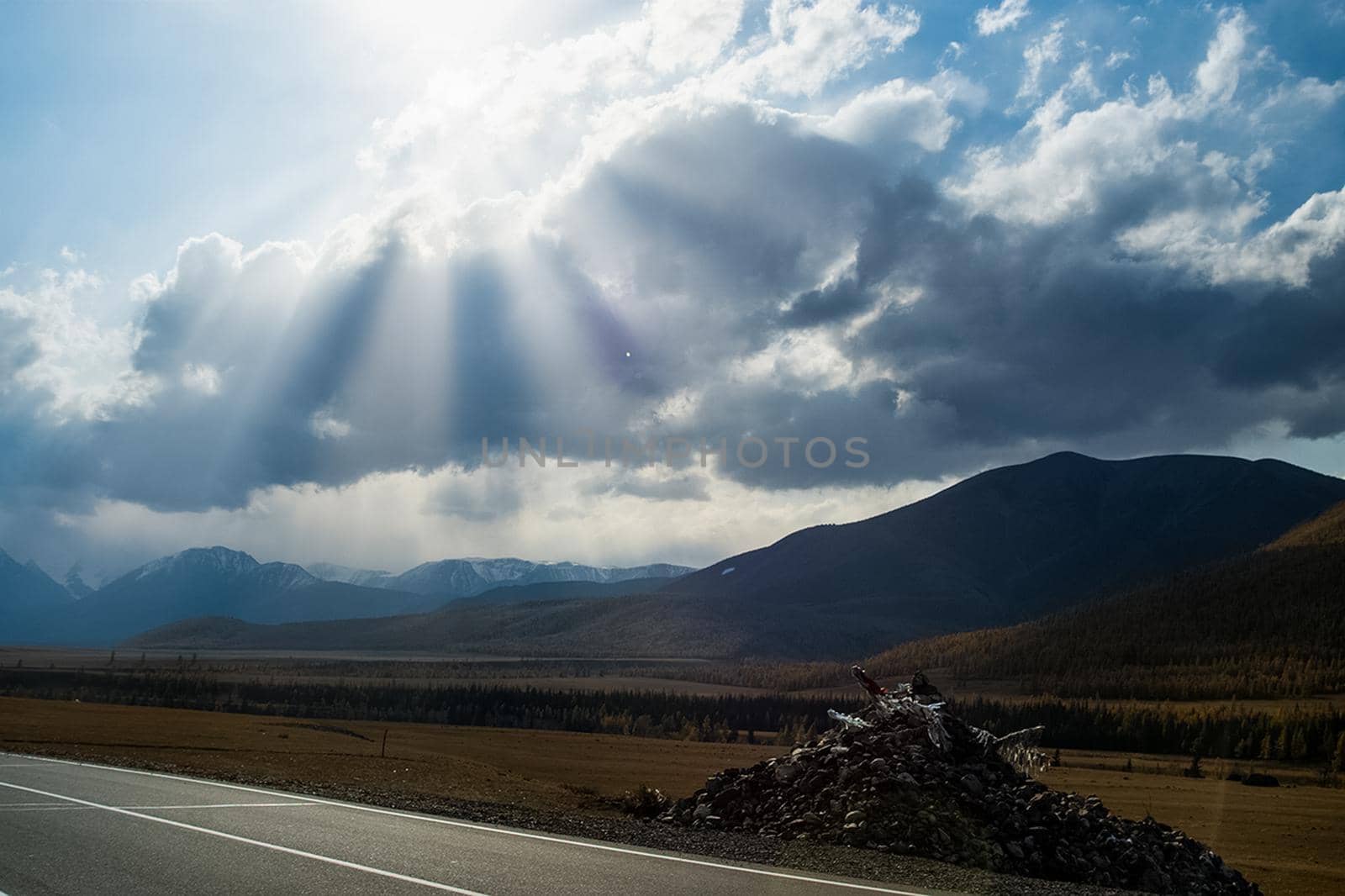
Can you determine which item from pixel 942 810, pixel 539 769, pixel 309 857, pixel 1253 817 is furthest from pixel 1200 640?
pixel 309 857

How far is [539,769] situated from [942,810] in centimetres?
4062

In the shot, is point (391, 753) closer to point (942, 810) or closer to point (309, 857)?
point (942, 810)

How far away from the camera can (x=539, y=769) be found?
56.2m

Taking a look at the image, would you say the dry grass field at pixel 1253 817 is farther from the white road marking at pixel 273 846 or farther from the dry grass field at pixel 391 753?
the white road marking at pixel 273 846

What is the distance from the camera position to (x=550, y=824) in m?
19.3

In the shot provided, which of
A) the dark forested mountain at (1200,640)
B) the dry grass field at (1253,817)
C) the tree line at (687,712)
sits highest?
the dark forested mountain at (1200,640)

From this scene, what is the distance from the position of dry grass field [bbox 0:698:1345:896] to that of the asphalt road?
740 centimetres

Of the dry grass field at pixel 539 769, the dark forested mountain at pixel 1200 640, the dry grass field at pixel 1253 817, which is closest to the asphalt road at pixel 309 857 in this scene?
the dry grass field at pixel 539 769

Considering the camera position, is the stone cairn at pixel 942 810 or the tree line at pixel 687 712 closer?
the stone cairn at pixel 942 810

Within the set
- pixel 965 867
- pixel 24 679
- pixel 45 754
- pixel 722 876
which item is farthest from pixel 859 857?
pixel 24 679

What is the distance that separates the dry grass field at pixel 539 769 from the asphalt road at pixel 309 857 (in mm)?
7398

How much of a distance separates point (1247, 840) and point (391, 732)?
2299 inches

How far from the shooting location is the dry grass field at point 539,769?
30.3 metres

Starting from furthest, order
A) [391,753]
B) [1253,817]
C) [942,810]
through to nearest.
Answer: [391,753] → [1253,817] → [942,810]
